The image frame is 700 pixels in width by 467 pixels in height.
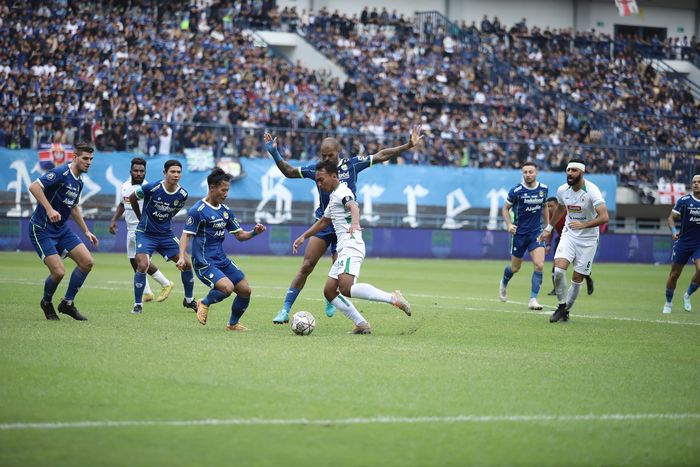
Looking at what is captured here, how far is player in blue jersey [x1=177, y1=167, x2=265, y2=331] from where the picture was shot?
13.1m

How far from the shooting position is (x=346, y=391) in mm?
8492

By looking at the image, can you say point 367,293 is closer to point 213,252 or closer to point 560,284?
point 213,252

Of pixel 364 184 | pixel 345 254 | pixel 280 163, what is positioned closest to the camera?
pixel 345 254

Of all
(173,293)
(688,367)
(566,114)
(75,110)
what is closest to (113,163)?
(75,110)

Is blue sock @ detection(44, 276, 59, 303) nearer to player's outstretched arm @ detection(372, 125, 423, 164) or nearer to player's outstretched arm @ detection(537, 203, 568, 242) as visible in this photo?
player's outstretched arm @ detection(372, 125, 423, 164)

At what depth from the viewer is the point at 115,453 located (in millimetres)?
6246

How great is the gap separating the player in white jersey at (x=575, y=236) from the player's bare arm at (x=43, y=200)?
7.35 metres

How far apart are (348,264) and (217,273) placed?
1.77 m

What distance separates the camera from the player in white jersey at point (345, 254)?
12.7m

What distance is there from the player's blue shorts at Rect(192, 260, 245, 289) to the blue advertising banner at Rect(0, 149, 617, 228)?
907 inches

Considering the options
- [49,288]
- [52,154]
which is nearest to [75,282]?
[49,288]

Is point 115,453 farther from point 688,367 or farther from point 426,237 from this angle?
point 426,237

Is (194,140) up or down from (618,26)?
down

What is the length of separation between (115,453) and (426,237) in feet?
108
